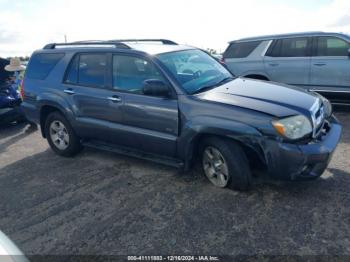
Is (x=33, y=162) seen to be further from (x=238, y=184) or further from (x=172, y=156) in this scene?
(x=238, y=184)

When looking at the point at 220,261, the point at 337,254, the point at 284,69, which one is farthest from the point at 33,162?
the point at 284,69

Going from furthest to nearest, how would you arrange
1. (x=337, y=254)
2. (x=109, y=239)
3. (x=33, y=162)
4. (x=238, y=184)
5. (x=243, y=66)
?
(x=243, y=66) → (x=33, y=162) → (x=238, y=184) → (x=109, y=239) → (x=337, y=254)

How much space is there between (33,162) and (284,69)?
5.60 metres

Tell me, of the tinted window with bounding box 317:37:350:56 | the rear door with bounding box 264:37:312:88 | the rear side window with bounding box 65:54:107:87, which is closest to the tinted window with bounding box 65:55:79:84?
the rear side window with bounding box 65:54:107:87

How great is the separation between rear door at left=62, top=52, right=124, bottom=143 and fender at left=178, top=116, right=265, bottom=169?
1.11 meters

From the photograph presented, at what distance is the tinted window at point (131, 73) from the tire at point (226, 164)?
3.48 feet

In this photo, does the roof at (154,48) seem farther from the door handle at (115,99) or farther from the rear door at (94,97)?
the door handle at (115,99)

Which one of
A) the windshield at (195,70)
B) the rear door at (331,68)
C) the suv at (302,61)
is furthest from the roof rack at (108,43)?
the rear door at (331,68)

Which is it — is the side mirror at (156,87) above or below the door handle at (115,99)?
above

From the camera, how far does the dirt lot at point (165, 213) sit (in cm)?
307

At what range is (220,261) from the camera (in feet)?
9.31

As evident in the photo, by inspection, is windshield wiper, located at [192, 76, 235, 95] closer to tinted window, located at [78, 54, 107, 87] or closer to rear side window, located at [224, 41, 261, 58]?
tinted window, located at [78, 54, 107, 87]

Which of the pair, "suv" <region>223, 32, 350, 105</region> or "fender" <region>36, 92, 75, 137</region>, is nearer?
"fender" <region>36, 92, 75, 137</region>

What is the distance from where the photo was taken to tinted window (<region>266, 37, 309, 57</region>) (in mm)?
7371
